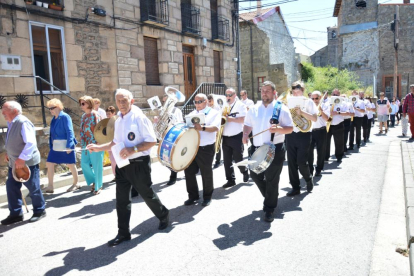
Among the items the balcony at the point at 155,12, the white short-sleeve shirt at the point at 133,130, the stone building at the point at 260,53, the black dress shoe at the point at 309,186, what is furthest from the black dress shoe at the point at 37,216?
the stone building at the point at 260,53

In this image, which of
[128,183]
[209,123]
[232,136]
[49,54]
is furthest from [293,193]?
[49,54]

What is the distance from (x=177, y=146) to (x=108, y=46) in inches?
311

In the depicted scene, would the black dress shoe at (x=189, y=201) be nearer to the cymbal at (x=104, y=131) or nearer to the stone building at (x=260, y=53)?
the cymbal at (x=104, y=131)

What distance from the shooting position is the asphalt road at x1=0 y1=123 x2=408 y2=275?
326 cm

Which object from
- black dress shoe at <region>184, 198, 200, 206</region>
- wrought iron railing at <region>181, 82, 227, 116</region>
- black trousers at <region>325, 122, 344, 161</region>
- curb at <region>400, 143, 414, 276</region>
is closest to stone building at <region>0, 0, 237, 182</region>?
wrought iron railing at <region>181, 82, 227, 116</region>

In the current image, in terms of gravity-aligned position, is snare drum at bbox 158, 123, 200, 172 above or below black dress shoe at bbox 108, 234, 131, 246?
above

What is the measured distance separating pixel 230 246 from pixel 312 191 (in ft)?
8.51

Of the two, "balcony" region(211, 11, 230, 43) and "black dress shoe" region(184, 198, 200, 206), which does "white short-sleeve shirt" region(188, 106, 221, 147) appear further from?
"balcony" region(211, 11, 230, 43)

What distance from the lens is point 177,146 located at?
13.7 ft

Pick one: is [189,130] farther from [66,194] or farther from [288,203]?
[66,194]

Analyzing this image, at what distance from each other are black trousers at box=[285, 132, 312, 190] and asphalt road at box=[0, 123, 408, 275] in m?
0.34

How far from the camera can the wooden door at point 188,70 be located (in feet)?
48.3

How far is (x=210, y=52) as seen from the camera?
623 inches

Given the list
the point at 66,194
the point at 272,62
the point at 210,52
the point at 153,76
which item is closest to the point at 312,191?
the point at 66,194
